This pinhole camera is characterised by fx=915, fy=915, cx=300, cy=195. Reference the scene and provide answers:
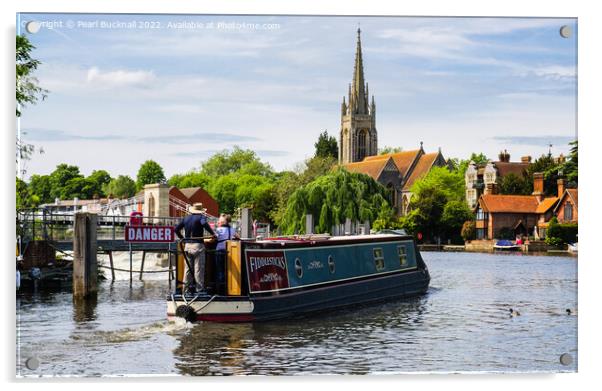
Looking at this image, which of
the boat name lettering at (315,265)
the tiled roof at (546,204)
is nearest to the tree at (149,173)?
the boat name lettering at (315,265)

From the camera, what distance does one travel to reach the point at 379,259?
24672 millimetres

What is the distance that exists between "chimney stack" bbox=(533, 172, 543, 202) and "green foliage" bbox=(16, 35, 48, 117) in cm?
1156

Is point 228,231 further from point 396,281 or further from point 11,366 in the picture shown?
point 396,281

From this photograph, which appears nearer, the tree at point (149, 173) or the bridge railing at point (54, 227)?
the tree at point (149, 173)

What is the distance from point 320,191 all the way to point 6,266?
30378 mm

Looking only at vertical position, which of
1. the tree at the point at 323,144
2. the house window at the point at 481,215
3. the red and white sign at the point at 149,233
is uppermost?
the tree at the point at 323,144

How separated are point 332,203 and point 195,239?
81.8 feet

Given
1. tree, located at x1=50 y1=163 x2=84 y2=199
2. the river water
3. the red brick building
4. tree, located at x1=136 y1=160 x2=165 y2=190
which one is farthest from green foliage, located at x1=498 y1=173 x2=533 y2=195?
tree, located at x1=50 y1=163 x2=84 y2=199

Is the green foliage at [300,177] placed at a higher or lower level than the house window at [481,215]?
higher

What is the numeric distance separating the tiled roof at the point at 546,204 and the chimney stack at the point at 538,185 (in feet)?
1.21

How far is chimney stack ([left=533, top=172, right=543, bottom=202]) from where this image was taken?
21.1 m

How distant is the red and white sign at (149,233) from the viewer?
31.3m

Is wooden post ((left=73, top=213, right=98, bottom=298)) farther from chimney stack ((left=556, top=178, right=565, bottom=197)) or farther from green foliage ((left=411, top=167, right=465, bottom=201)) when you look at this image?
green foliage ((left=411, top=167, right=465, bottom=201))

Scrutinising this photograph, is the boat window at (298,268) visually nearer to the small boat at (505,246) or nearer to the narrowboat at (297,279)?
the narrowboat at (297,279)
